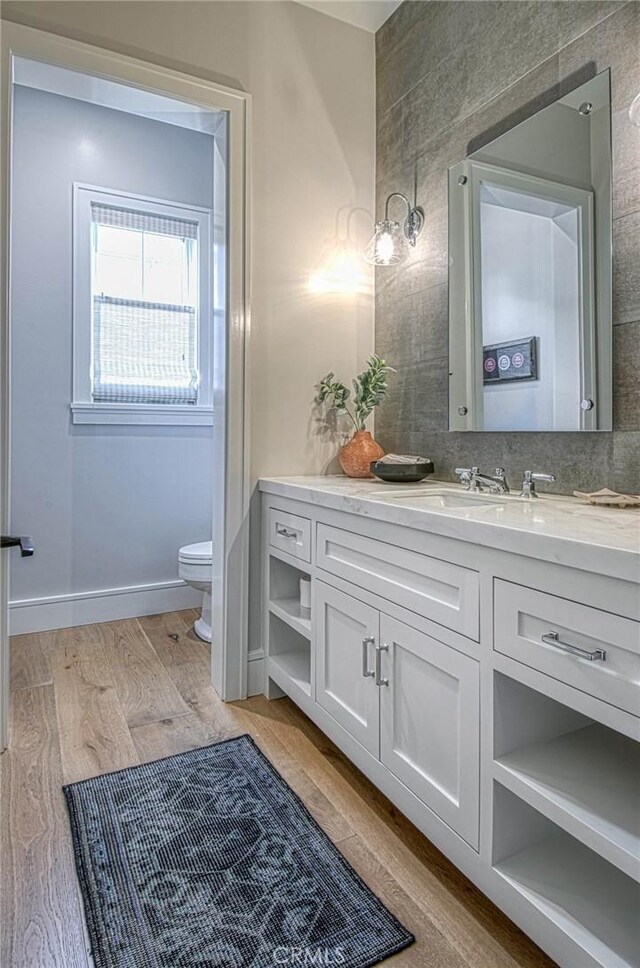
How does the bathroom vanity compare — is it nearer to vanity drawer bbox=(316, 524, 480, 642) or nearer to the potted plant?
vanity drawer bbox=(316, 524, 480, 642)

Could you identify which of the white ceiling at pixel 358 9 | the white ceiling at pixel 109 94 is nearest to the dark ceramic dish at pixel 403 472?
the white ceiling at pixel 109 94

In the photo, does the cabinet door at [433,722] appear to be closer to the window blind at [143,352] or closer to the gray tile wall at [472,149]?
the gray tile wall at [472,149]

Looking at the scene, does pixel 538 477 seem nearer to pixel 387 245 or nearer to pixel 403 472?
pixel 403 472

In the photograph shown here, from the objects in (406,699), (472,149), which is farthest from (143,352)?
(406,699)

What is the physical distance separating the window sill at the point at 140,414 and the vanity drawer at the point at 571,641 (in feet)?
7.93

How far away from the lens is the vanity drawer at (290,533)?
182cm

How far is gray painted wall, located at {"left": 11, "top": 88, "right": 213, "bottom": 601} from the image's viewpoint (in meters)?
2.69

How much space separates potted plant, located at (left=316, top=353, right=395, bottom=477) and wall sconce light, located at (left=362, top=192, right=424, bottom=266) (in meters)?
0.40

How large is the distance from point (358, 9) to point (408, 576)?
237 cm

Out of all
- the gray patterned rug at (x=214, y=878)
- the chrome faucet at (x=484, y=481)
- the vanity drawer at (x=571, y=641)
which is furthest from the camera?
the chrome faucet at (x=484, y=481)

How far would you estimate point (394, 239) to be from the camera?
220 centimetres

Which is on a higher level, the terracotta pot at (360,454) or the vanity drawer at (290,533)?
the terracotta pot at (360,454)

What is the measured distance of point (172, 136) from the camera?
3025 mm

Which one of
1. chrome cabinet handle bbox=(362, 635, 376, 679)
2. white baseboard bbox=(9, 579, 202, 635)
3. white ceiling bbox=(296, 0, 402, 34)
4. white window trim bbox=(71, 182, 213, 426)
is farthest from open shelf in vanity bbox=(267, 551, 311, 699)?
white ceiling bbox=(296, 0, 402, 34)
